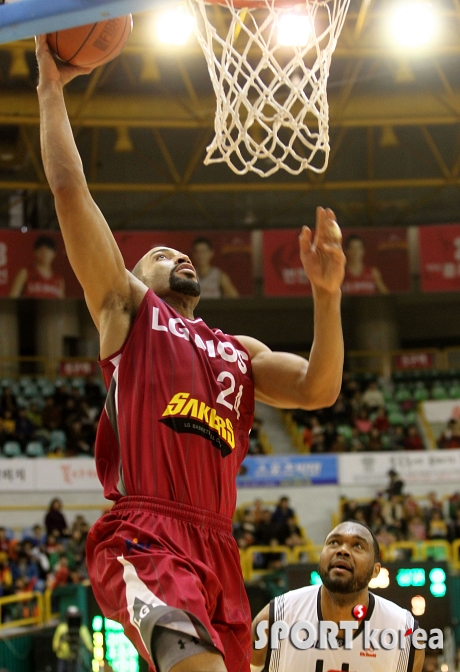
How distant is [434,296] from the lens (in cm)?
2108

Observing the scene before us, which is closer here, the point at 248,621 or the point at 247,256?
the point at 248,621

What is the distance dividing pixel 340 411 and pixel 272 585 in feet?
24.0

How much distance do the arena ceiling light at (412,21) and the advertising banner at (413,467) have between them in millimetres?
6363

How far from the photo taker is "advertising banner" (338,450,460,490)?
15.0 metres

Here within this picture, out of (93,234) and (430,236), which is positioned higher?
(430,236)

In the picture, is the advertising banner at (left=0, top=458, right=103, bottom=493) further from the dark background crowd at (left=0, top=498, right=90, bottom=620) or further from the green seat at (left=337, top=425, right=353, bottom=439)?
the green seat at (left=337, top=425, right=353, bottom=439)

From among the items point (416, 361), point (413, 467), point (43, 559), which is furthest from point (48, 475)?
point (416, 361)

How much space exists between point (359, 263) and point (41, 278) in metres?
5.99

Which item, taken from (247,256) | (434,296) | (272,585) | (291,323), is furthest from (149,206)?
(272,585)

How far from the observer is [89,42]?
3.10m

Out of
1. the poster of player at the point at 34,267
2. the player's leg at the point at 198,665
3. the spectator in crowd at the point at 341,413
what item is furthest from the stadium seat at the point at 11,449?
the player's leg at the point at 198,665

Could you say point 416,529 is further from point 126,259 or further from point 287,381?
point 287,381

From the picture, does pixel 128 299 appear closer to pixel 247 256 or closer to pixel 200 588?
pixel 200 588

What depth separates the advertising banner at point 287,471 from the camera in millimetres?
15016
